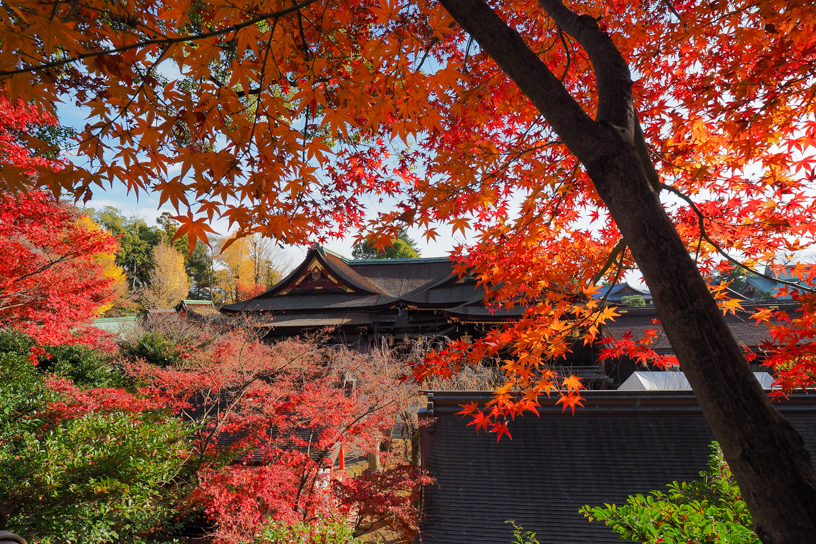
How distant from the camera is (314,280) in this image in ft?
52.0

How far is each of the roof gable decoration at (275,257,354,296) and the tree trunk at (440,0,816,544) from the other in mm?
14516

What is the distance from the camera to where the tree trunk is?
93 centimetres

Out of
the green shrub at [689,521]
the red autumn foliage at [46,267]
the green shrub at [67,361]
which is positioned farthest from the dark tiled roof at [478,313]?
the green shrub at [689,521]

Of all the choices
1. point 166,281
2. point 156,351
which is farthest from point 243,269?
point 156,351

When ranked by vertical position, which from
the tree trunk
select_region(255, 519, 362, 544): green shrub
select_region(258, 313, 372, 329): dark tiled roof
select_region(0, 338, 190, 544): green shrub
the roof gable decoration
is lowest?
select_region(255, 519, 362, 544): green shrub

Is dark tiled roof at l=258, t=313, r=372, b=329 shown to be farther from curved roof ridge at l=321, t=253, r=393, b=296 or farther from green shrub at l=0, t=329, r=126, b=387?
green shrub at l=0, t=329, r=126, b=387

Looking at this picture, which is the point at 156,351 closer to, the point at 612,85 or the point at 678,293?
the point at 612,85

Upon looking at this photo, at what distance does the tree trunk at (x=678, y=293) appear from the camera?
926mm

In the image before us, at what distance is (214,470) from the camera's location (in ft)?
15.1

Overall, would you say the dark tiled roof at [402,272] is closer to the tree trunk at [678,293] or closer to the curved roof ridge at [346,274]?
the curved roof ridge at [346,274]

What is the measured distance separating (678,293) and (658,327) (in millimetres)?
12186

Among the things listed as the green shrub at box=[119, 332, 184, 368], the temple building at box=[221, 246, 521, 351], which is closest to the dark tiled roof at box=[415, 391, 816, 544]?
the temple building at box=[221, 246, 521, 351]

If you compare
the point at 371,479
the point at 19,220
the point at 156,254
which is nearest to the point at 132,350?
the point at 19,220

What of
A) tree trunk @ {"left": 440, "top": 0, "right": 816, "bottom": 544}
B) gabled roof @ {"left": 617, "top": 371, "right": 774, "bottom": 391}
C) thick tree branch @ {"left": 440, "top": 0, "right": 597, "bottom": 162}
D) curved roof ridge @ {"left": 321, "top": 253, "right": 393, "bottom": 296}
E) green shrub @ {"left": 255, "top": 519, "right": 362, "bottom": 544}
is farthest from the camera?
curved roof ridge @ {"left": 321, "top": 253, "right": 393, "bottom": 296}
